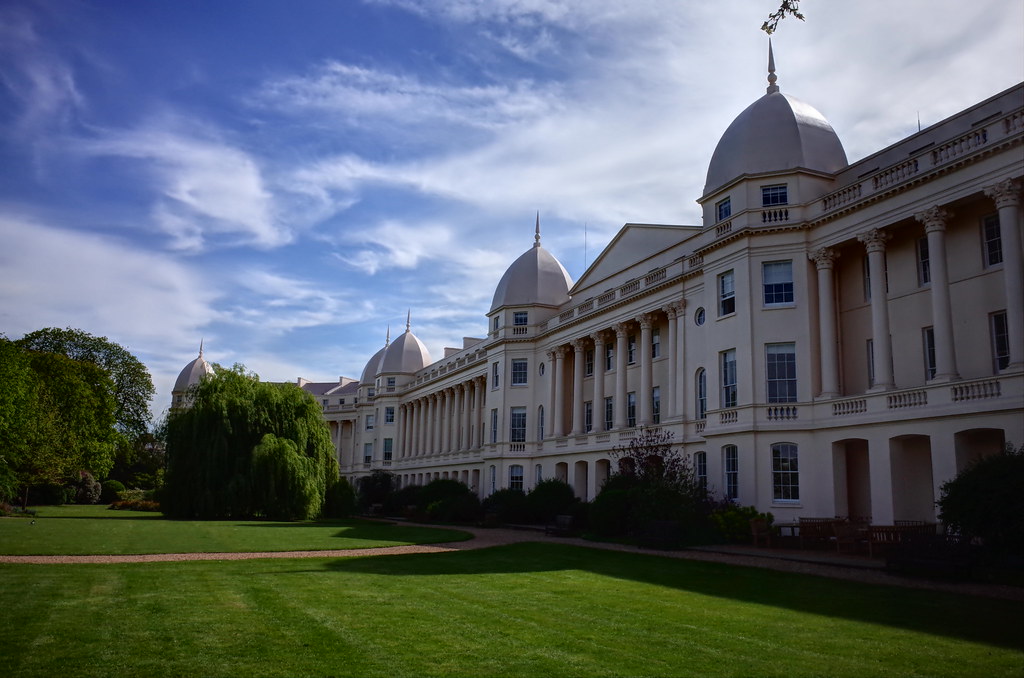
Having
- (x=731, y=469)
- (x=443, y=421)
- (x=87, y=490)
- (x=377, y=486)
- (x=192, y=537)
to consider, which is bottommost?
(x=192, y=537)

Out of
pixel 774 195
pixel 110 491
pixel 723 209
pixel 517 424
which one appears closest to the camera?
pixel 774 195

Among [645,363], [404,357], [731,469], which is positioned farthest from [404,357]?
[731,469]

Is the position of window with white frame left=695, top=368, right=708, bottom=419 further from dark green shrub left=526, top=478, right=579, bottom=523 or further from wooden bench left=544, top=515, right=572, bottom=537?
dark green shrub left=526, top=478, right=579, bottom=523

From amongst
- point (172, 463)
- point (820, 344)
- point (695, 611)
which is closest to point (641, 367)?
point (820, 344)

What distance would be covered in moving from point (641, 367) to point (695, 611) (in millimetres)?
27249

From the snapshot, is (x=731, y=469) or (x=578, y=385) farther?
(x=578, y=385)

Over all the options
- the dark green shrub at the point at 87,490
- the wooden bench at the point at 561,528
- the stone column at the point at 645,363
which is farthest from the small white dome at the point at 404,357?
the wooden bench at the point at 561,528

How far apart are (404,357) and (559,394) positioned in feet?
127

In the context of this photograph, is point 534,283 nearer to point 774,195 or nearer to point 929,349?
point 774,195

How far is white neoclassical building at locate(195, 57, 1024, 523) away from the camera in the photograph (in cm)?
2247

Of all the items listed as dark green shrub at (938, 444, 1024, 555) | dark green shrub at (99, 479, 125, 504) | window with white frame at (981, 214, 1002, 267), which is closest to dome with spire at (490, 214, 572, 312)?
window with white frame at (981, 214, 1002, 267)

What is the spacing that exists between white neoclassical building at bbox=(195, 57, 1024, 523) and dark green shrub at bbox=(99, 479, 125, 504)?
47.4 metres

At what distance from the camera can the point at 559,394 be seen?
154 feet

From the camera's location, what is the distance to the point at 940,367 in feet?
75.1
